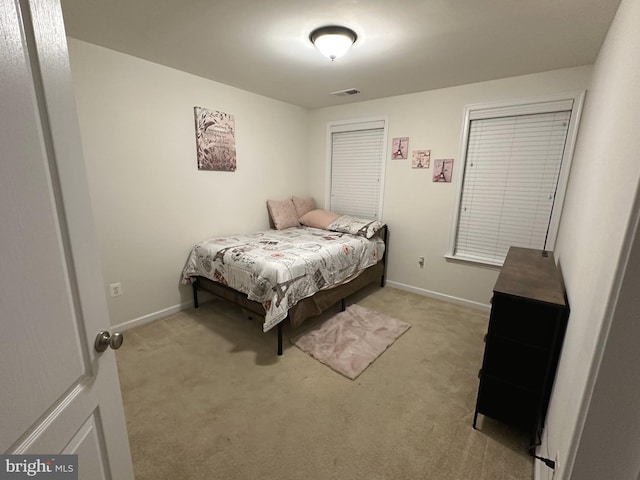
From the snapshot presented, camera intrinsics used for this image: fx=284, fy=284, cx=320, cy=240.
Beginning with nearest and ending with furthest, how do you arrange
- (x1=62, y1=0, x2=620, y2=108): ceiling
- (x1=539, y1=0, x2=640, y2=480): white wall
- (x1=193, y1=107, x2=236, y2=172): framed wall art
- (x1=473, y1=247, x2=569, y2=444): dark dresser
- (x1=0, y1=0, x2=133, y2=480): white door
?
(x1=0, y1=0, x2=133, y2=480): white door < (x1=539, y1=0, x2=640, y2=480): white wall < (x1=473, y1=247, x2=569, y2=444): dark dresser < (x1=62, y1=0, x2=620, y2=108): ceiling < (x1=193, y1=107, x2=236, y2=172): framed wall art

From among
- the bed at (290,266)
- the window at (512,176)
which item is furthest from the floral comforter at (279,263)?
the window at (512,176)

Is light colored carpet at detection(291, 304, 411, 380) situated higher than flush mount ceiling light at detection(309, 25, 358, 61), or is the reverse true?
flush mount ceiling light at detection(309, 25, 358, 61)

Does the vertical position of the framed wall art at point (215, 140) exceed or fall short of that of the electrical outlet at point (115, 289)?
it exceeds it

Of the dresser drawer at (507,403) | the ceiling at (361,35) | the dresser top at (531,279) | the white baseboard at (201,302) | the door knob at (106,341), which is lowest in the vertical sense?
A: the white baseboard at (201,302)

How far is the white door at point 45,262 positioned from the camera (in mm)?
495

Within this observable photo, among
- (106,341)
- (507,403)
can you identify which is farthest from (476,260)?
(106,341)

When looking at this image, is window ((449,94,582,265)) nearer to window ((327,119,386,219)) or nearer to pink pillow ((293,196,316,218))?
window ((327,119,386,219))

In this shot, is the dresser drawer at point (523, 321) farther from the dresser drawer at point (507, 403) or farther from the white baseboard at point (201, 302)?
the white baseboard at point (201, 302)

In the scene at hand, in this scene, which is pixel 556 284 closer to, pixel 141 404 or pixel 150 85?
pixel 141 404

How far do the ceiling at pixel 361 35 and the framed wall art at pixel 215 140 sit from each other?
40 cm

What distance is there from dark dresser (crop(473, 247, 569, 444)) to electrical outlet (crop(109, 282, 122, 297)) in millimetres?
2933

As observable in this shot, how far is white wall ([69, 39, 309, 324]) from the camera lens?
7.63ft

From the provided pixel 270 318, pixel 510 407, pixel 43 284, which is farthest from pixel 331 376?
pixel 43 284

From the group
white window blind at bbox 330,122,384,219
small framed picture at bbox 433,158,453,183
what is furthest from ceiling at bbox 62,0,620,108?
white window blind at bbox 330,122,384,219
